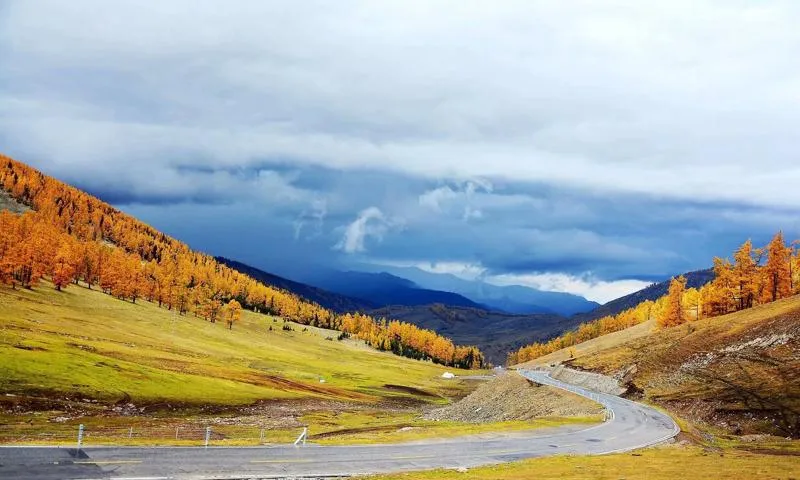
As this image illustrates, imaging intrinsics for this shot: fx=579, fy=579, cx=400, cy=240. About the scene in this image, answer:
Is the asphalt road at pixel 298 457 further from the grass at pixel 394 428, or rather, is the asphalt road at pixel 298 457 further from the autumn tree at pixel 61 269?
the autumn tree at pixel 61 269

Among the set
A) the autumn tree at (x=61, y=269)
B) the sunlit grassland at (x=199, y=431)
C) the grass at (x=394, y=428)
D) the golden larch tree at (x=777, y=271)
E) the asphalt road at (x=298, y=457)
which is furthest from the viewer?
the autumn tree at (x=61, y=269)

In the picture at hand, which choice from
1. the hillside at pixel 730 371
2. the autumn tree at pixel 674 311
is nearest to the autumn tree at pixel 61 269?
the hillside at pixel 730 371

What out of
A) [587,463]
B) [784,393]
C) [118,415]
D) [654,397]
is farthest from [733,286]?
[118,415]

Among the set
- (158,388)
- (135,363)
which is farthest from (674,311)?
(135,363)

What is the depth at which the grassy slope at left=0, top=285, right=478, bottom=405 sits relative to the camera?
8700cm

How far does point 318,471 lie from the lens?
38.1 meters

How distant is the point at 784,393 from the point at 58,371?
9972 centimetres

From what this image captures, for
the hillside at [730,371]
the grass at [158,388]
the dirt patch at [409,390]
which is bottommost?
the dirt patch at [409,390]

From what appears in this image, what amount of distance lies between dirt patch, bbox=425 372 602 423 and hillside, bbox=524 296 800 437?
45.0 ft

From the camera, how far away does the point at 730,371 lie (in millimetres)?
85812

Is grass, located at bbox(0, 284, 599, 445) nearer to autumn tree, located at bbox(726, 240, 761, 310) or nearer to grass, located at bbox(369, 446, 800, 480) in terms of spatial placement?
grass, located at bbox(369, 446, 800, 480)

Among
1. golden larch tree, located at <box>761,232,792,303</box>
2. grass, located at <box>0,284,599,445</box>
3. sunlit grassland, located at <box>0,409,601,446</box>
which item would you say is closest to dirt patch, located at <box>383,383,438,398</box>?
grass, located at <box>0,284,599,445</box>

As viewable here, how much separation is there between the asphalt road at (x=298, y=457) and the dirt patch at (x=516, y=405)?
2677 cm

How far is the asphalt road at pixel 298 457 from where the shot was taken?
3344cm
